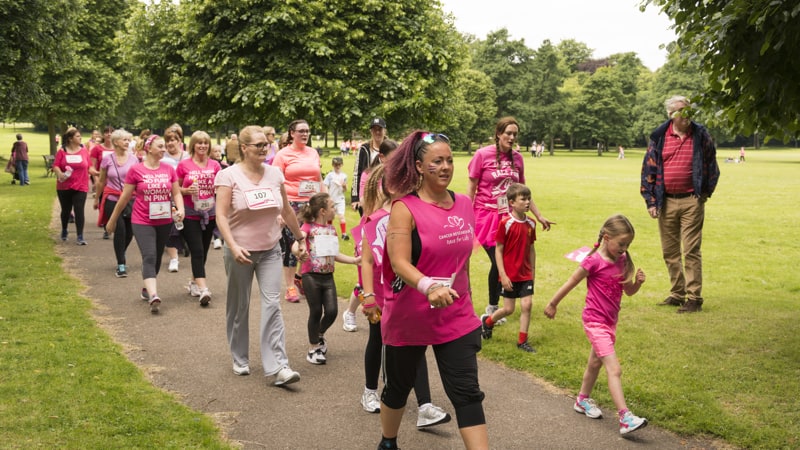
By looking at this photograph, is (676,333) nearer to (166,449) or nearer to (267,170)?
(267,170)

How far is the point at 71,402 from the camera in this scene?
18.2ft

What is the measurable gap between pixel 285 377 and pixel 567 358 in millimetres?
2702

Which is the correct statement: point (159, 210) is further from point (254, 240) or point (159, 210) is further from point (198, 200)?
point (254, 240)

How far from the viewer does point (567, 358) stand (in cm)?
689

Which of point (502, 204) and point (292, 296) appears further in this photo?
point (292, 296)

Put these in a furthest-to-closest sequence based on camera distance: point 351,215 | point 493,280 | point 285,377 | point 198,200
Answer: point 351,215 → point 198,200 → point 493,280 → point 285,377

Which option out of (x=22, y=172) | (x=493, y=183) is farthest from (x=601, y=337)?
(x=22, y=172)

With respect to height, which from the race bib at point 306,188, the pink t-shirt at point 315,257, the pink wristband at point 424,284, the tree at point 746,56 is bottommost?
the pink t-shirt at point 315,257

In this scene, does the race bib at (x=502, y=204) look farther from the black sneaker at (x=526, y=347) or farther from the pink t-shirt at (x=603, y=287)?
the pink t-shirt at (x=603, y=287)

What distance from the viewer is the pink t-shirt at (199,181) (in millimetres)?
9203

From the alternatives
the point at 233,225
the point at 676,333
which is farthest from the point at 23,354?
the point at 676,333

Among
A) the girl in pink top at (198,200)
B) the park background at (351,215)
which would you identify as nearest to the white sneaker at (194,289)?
the girl in pink top at (198,200)

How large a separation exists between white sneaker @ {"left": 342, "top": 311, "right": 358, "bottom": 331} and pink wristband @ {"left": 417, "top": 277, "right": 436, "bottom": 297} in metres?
4.31

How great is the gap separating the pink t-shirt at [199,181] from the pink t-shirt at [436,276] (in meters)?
5.60
